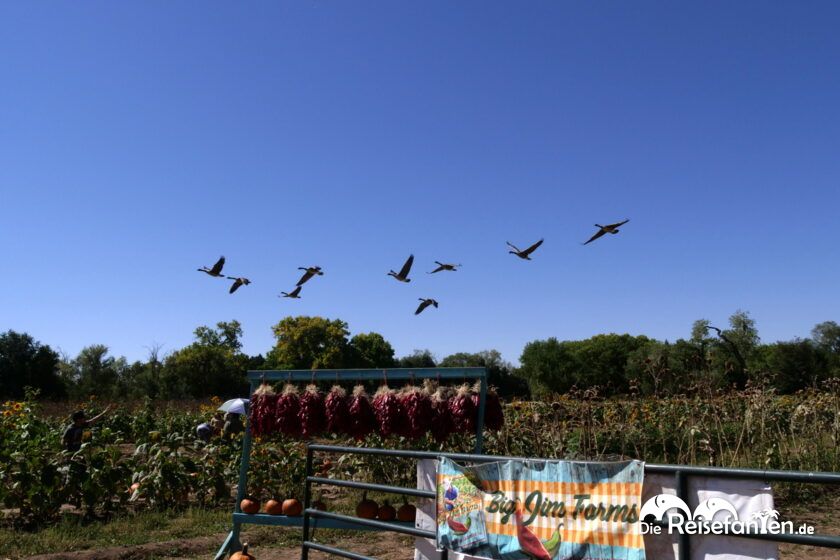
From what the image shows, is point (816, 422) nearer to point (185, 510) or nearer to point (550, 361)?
point (185, 510)

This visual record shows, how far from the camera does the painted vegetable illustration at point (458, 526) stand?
5.27 meters

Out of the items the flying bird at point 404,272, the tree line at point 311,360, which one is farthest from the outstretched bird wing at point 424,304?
the tree line at point 311,360

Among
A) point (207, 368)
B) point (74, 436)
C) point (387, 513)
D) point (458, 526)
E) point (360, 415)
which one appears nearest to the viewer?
point (458, 526)

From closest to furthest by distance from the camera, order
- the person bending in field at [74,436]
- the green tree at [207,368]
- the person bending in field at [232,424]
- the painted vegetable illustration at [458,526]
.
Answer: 1. the painted vegetable illustration at [458,526]
2. the person bending in field at [74,436]
3. the person bending in field at [232,424]
4. the green tree at [207,368]

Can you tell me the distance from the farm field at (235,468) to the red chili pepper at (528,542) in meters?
3.89

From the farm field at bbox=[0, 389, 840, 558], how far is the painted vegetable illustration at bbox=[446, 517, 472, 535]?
3.39 metres

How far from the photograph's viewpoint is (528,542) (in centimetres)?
481

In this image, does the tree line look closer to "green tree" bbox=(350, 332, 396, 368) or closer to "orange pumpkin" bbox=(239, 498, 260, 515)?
"green tree" bbox=(350, 332, 396, 368)

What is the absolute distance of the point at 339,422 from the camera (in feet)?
25.5

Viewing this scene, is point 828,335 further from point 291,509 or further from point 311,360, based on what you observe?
point 291,509

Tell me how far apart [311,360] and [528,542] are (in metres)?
79.8

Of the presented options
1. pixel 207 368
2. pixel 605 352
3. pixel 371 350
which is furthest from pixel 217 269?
pixel 605 352

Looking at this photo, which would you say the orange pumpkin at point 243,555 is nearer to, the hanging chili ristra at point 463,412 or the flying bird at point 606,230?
the hanging chili ristra at point 463,412

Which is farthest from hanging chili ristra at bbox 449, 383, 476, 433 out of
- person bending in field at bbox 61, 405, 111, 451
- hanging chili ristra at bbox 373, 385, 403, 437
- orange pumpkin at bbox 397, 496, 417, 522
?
person bending in field at bbox 61, 405, 111, 451
